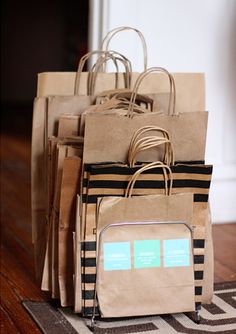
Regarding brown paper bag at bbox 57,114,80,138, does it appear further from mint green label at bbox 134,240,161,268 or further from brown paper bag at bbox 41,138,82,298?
mint green label at bbox 134,240,161,268

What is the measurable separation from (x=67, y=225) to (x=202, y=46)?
1034 millimetres

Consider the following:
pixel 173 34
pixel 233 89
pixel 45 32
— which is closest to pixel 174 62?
pixel 173 34

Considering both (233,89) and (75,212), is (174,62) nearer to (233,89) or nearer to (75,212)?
(233,89)

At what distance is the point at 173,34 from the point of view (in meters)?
2.39

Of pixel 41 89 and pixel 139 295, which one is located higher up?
pixel 41 89

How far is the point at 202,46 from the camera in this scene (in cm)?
244

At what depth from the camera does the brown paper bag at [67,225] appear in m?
1.61

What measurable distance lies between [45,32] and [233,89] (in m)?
3.64

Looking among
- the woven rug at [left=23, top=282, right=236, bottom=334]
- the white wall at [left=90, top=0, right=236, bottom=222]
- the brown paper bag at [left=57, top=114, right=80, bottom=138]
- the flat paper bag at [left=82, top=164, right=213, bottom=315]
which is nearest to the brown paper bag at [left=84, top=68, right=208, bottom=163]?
the flat paper bag at [left=82, top=164, right=213, bottom=315]

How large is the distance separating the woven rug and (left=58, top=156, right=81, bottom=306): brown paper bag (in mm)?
50

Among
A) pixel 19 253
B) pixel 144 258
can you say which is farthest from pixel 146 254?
pixel 19 253

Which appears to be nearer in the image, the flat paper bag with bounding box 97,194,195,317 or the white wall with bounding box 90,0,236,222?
the flat paper bag with bounding box 97,194,195,317

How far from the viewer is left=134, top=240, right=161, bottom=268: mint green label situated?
62.8 inches

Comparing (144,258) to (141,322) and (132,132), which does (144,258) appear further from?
(132,132)
